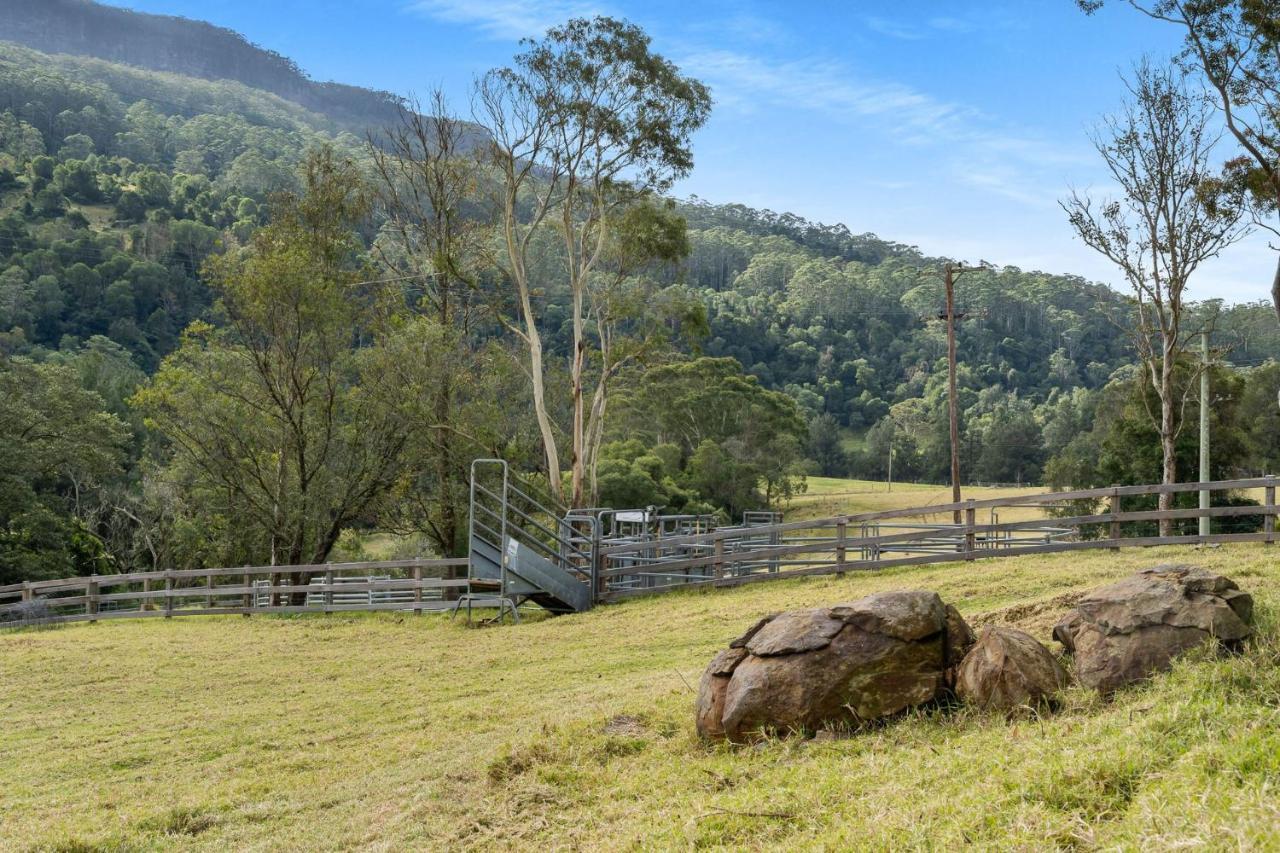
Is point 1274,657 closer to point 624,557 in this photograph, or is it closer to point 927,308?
point 624,557

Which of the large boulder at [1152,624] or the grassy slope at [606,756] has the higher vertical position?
the large boulder at [1152,624]

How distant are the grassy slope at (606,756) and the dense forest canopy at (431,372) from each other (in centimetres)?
1479

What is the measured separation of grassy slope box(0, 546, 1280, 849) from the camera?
495 cm

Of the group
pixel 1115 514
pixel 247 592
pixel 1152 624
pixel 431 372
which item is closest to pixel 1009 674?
pixel 1152 624

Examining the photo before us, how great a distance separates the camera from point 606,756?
7852 millimetres

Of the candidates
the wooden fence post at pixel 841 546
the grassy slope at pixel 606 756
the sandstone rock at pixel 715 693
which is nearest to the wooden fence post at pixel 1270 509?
the grassy slope at pixel 606 756

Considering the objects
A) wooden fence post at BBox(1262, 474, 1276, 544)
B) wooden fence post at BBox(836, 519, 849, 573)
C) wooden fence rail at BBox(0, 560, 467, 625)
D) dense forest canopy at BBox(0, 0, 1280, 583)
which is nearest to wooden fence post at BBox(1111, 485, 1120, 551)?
wooden fence post at BBox(1262, 474, 1276, 544)

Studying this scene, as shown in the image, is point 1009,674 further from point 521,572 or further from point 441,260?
point 441,260

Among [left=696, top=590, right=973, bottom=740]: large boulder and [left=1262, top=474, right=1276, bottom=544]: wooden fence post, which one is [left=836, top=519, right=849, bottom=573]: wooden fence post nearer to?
[left=1262, top=474, right=1276, bottom=544]: wooden fence post

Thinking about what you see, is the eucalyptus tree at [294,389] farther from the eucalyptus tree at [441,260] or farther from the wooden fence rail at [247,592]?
the wooden fence rail at [247,592]

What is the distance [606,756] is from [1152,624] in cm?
385

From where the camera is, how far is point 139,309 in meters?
96.3

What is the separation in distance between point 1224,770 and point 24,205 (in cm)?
13418

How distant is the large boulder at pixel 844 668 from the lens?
7.26m
